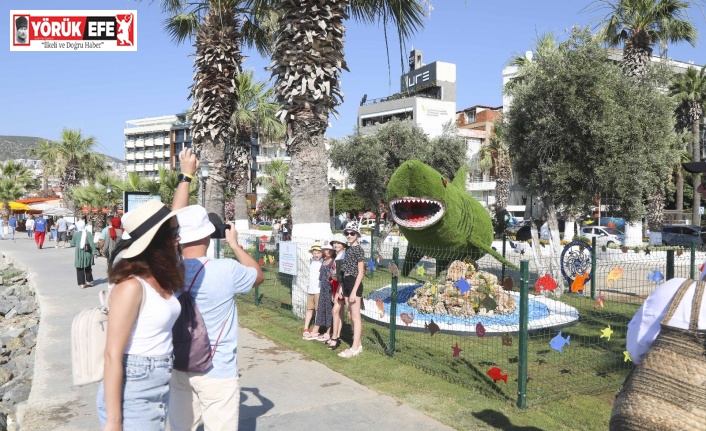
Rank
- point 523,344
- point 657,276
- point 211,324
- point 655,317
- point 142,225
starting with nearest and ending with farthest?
point 655,317, point 142,225, point 211,324, point 523,344, point 657,276

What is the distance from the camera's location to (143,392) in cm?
247

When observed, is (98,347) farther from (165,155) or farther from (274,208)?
(165,155)

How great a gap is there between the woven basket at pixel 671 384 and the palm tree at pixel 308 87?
7253 mm

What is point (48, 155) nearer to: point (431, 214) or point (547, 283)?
point (431, 214)

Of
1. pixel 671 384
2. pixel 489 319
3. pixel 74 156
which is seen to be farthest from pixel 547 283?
pixel 74 156

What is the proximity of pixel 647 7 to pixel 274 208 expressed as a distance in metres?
24.0

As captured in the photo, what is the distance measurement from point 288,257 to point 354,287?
101 inches

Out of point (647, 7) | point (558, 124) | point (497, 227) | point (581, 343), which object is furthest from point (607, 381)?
point (497, 227)

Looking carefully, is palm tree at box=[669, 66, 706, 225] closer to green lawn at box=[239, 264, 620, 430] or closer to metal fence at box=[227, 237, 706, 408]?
metal fence at box=[227, 237, 706, 408]

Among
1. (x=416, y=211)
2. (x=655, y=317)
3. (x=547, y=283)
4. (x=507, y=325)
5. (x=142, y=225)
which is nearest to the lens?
(x=655, y=317)

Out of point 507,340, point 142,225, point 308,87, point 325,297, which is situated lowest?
point 507,340

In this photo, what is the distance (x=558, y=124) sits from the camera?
12031 millimetres

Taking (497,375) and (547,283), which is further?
(547,283)

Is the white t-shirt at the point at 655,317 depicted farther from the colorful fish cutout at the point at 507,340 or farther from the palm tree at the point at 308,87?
the palm tree at the point at 308,87
